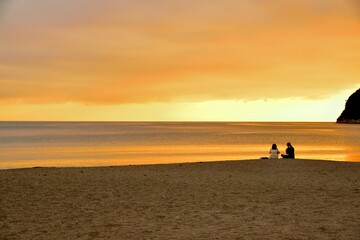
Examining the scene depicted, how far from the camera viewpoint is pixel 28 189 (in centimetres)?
1477

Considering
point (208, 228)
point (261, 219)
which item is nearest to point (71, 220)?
point (208, 228)

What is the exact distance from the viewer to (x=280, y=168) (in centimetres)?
2148

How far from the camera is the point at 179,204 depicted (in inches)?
484

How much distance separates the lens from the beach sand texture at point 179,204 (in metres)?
9.31

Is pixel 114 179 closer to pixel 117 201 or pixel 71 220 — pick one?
pixel 117 201

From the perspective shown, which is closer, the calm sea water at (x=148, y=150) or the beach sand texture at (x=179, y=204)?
the beach sand texture at (x=179, y=204)

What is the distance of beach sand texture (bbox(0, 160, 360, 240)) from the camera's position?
9.31m

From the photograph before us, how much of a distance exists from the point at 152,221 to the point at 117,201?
9.19ft

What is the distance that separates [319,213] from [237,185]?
5083 mm

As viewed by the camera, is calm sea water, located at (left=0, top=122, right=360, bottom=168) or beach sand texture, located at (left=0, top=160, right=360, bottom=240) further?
calm sea water, located at (left=0, top=122, right=360, bottom=168)

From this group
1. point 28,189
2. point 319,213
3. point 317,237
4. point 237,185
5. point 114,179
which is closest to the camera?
point 317,237

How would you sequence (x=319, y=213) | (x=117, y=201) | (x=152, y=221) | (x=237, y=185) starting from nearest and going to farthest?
(x=152, y=221) → (x=319, y=213) → (x=117, y=201) → (x=237, y=185)

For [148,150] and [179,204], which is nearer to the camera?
[179,204]

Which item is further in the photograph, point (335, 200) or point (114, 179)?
point (114, 179)
